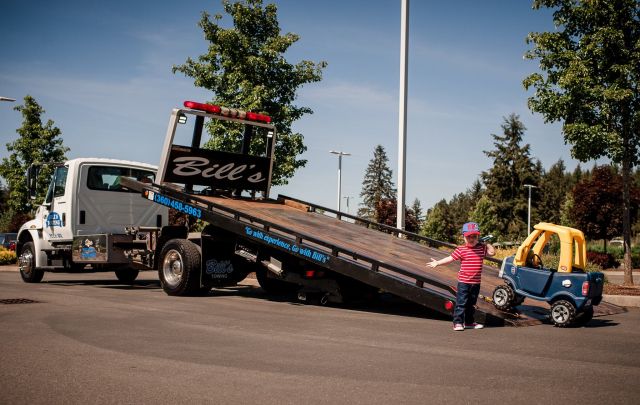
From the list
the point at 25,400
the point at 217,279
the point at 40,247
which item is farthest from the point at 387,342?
the point at 40,247

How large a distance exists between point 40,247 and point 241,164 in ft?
17.4

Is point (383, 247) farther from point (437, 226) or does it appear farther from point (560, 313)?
point (437, 226)

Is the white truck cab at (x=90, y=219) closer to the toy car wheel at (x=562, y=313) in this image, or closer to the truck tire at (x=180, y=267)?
the truck tire at (x=180, y=267)

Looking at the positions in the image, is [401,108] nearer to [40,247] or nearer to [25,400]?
[40,247]

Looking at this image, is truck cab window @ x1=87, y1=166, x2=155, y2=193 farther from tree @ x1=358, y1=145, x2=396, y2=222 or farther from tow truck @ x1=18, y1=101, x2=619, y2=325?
tree @ x1=358, y1=145, x2=396, y2=222

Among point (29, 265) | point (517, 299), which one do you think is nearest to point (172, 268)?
point (29, 265)

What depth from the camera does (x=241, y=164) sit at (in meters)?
13.5

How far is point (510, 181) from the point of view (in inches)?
2662

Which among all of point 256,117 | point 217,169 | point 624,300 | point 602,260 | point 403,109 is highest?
point 403,109

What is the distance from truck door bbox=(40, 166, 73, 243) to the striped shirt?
937 cm

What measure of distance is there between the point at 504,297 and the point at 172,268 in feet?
20.6

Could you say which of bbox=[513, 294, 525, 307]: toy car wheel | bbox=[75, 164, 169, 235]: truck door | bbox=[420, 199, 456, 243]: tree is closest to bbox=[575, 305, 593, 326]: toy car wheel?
bbox=[513, 294, 525, 307]: toy car wheel

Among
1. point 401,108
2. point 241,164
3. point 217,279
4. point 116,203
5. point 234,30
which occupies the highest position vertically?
point 234,30

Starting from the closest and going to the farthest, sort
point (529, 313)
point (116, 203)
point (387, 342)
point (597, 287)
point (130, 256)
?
point (387, 342), point (597, 287), point (529, 313), point (130, 256), point (116, 203)
